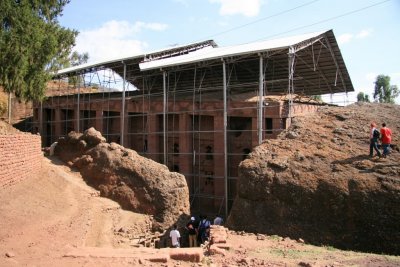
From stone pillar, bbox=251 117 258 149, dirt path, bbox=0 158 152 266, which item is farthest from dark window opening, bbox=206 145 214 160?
→ dirt path, bbox=0 158 152 266

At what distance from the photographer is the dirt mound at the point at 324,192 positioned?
32.7 ft

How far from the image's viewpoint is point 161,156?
21.5 meters

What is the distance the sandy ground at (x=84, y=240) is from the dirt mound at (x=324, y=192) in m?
0.85

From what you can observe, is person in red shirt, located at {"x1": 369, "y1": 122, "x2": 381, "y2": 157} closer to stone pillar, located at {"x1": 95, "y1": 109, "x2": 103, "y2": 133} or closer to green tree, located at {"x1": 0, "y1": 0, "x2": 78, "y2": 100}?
green tree, located at {"x1": 0, "y1": 0, "x2": 78, "y2": 100}

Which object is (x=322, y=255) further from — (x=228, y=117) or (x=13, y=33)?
(x=13, y=33)

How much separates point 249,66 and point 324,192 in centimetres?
1314

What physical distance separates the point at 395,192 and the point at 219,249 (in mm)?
5076

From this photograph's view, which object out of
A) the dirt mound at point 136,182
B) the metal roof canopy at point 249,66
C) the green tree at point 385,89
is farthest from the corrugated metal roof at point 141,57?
the green tree at point 385,89

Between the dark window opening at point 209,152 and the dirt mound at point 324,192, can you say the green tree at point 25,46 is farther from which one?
the dirt mound at point 324,192

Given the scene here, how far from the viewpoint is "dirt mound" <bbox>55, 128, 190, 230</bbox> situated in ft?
48.0

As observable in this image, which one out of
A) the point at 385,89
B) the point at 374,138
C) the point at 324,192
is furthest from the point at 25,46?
the point at 385,89

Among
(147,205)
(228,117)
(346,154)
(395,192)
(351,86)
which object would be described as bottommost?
(147,205)

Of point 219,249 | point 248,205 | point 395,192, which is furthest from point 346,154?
point 219,249

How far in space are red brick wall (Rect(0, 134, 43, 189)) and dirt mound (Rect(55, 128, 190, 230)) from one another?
2387 millimetres
